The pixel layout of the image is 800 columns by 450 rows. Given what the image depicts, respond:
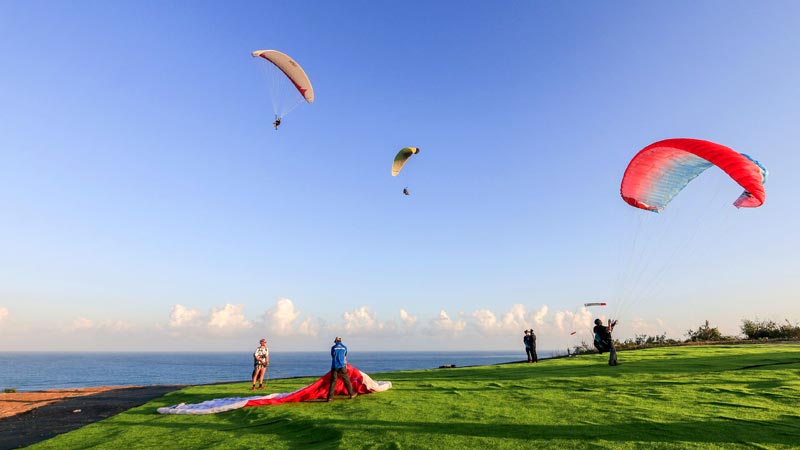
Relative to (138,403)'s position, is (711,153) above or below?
above

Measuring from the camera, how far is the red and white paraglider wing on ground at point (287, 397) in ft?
36.5

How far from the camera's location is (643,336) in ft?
108

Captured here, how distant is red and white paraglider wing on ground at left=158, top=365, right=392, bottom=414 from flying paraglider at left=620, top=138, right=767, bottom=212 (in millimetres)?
11406

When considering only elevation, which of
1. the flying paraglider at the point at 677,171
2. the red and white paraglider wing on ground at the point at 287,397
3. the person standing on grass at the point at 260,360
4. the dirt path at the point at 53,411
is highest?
the flying paraglider at the point at 677,171

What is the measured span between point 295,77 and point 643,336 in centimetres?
3099

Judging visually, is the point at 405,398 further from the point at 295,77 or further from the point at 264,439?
the point at 295,77

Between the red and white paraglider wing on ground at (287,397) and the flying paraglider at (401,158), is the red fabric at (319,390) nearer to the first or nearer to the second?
the red and white paraglider wing on ground at (287,397)

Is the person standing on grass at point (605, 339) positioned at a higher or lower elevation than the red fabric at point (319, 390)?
higher

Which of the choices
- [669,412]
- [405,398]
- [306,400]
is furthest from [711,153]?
[306,400]

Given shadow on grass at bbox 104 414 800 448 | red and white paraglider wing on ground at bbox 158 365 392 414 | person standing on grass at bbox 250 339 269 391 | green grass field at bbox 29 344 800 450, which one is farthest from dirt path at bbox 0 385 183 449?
shadow on grass at bbox 104 414 800 448

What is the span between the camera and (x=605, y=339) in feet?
52.9

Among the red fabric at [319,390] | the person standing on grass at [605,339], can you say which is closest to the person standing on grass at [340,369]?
the red fabric at [319,390]

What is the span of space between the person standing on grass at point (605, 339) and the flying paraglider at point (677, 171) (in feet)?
15.3

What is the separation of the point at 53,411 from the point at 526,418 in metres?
15.0
